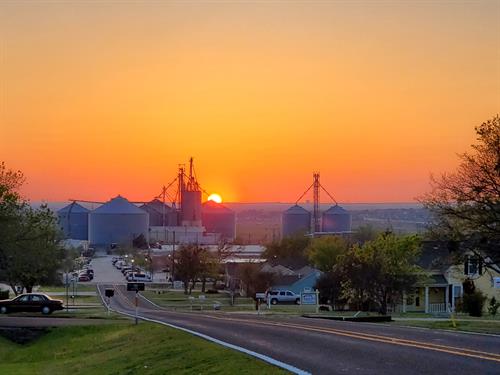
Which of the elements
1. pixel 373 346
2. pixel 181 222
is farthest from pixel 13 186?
pixel 181 222

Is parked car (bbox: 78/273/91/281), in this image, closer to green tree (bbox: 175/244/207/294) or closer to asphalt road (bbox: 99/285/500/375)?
green tree (bbox: 175/244/207/294)

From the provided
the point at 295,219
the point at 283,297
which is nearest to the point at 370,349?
the point at 283,297

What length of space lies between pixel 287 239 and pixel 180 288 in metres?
21.4

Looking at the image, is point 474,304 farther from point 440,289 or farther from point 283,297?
point 283,297

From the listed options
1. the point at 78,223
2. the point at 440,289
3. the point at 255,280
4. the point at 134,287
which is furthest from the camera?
the point at 78,223

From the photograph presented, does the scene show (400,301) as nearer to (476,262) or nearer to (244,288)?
(476,262)

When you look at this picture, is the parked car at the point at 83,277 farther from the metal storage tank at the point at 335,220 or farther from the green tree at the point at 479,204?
the metal storage tank at the point at 335,220

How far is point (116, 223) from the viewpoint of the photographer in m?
174

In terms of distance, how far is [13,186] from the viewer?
42.8m

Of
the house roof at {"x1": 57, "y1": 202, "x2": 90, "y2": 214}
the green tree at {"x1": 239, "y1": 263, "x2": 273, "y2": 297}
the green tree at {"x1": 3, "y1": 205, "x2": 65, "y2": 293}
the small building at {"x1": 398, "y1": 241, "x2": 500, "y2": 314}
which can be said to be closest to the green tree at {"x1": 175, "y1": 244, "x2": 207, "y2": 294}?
the green tree at {"x1": 239, "y1": 263, "x2": 273, "y2": 297}

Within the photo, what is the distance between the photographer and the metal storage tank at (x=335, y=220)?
595 ft

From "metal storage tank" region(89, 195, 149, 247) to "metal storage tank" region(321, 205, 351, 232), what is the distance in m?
44.6

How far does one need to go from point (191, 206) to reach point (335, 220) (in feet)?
123

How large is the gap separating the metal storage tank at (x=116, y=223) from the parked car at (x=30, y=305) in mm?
130712
